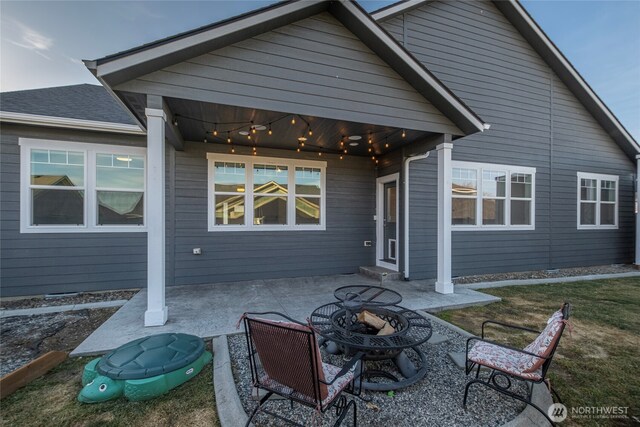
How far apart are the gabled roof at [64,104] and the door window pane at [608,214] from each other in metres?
13.6

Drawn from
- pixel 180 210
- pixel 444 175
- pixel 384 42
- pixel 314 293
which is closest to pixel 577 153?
pixel 444 175

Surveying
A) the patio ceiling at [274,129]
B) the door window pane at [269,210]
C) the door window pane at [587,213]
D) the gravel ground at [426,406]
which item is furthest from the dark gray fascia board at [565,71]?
the gravel ground at [426,406]

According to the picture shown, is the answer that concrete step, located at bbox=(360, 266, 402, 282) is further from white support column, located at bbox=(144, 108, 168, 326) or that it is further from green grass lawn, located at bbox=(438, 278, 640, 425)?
white support column, located at bbox=(144, 108, 168, 326)

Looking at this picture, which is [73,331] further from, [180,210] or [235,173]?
[235,173]

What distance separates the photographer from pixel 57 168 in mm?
5305

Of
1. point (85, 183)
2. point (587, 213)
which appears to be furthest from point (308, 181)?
point (587, 213)

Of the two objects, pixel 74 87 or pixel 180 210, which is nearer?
pixel 180 210

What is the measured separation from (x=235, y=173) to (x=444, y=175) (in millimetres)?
4445

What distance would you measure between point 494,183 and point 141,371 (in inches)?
331

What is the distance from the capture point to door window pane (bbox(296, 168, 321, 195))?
6898mm

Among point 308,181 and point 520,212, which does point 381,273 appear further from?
point 520,212

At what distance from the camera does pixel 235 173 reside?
642 cm

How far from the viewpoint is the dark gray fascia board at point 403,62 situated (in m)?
4.32

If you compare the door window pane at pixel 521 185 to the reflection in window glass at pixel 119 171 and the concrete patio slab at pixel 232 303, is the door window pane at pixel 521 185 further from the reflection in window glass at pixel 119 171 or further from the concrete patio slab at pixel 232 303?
the reflection in window glass at pixel 119 171
